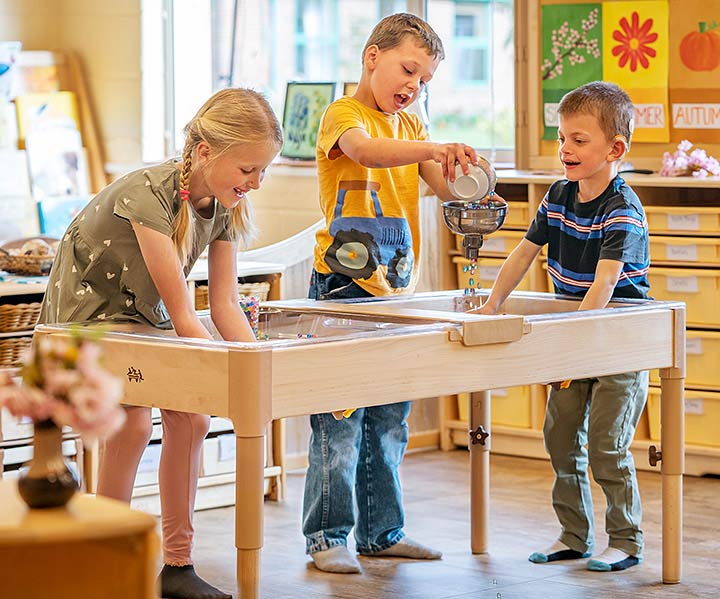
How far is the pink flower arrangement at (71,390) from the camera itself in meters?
1.60

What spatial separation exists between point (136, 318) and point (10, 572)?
1076 mm

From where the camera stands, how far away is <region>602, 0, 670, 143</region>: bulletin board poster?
14.8 ft

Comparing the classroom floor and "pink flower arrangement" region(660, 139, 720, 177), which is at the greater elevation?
"pink flower arrangement" region(660, 139, 720, 177)

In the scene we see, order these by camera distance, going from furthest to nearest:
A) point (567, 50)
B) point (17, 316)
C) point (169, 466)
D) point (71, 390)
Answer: point (567, 50) → point (17, 316) → point (169, 466) → point (71, 390)

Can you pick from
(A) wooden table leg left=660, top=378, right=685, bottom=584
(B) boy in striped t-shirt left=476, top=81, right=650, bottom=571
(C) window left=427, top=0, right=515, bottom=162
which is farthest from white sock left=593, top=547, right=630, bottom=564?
(C) window left=427, top=0, right=515, bottom=162

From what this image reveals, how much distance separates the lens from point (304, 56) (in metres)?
5.17

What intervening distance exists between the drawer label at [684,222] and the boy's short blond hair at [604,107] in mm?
1114

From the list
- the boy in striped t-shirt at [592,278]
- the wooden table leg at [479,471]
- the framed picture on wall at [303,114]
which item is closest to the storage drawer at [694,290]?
the boy in striped t-shirt at [592,278]

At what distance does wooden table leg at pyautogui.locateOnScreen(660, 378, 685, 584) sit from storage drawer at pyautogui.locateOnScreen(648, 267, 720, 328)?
1.16 m

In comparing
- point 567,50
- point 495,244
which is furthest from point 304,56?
point 495,244

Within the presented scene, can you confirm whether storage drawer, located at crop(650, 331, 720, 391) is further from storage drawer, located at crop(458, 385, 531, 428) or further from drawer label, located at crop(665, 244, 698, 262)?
storage drawer, located at crop(458, 385, 531, 428)

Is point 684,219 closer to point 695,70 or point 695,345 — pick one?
point 695,345

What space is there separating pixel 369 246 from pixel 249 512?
94 centimetres

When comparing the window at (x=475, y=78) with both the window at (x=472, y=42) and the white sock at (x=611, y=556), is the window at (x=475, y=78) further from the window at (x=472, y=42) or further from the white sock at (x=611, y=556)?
the white sock at (x=611, y=556)
